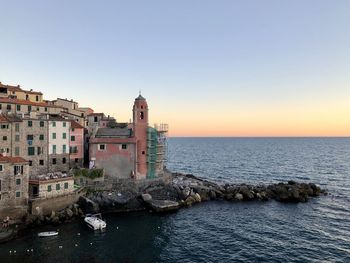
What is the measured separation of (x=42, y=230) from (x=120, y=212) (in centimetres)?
1517

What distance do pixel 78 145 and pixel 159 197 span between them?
76.7 ft

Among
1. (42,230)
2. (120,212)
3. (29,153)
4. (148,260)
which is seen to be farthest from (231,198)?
(29,153)

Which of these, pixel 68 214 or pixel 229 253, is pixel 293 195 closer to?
pixel 229 253

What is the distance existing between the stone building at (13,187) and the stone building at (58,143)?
12919 mm

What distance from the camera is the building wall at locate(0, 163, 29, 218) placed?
47.7m

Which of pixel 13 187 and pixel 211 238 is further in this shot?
pixel 13 187

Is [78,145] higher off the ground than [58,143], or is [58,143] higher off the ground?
[58,143]

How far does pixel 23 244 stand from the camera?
41406 mm

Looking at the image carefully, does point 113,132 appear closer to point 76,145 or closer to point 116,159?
point 116,159

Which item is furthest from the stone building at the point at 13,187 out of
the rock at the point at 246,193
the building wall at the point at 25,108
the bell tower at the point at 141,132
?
the rock at the point at 246,193

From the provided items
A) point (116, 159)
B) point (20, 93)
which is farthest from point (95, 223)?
point (20, 93)

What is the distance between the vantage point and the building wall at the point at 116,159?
218 ft

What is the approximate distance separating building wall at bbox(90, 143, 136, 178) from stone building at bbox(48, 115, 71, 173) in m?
6.01

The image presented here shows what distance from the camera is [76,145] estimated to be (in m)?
68.6
